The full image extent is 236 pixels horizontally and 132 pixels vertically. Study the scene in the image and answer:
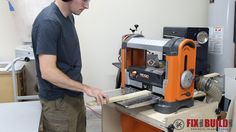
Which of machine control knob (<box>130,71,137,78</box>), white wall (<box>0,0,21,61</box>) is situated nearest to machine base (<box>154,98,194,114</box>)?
machine control knob (<box>130,71,137,78</box>)

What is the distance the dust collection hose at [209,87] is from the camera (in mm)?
1517

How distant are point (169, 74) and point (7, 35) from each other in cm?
222

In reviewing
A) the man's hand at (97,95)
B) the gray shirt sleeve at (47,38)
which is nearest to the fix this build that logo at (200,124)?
the man's hand at (97,95)

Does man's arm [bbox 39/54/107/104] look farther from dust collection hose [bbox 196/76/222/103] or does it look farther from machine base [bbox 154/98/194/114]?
dust collection hose [bbox 196/76/222/103]

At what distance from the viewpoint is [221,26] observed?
2.98 m

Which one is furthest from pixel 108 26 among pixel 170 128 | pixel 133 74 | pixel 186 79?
pixel 170 128

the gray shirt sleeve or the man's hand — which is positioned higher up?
the gray shirt sleeve

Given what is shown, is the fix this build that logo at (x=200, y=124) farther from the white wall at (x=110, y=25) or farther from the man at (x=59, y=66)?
the white wall at (x=110, y=25)

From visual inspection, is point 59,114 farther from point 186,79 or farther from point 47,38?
point 186,79

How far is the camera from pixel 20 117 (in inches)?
54.2

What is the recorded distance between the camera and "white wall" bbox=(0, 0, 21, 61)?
2.85 m

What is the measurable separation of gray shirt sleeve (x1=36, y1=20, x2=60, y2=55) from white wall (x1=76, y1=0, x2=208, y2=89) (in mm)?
1714

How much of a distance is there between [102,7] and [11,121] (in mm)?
2045

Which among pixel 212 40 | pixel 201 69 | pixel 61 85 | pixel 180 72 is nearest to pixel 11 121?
pixel 61 85
